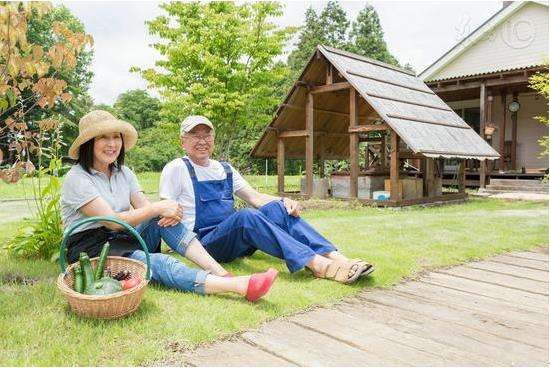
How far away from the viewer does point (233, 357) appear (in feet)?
8.68

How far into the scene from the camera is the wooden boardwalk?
266 cm

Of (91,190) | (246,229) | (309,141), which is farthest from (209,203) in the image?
(309,141)

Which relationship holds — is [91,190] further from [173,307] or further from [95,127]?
[173,307]

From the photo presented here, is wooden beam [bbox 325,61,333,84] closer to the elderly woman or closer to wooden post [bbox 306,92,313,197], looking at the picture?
wooden post [bbox 306,92,313,197]

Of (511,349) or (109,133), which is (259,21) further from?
(511,349)

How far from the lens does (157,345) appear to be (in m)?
2.73

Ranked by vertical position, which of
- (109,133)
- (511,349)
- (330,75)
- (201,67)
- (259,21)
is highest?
(259,21)

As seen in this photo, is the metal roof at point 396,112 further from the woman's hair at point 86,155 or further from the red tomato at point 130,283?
the red tomato at point 130,283

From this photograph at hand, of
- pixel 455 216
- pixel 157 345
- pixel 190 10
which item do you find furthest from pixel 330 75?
pixel 157 345

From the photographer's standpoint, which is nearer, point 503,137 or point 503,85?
point 503,85

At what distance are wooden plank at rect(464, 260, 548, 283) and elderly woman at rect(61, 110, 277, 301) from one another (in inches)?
108

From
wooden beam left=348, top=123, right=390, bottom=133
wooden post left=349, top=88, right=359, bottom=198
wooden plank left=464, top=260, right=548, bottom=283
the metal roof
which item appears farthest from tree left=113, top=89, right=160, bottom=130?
wooden plank left=464, top=260, right=548, bottom=283

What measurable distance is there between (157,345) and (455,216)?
808 centimetres

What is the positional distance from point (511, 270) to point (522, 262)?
528 mm
